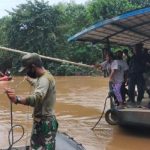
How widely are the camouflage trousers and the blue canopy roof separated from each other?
4.54 meters

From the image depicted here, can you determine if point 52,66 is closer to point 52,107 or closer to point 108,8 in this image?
point 108,8

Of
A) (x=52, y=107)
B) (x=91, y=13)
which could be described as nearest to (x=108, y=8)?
(x=91, y=13)

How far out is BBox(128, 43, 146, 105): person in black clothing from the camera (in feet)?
33.6

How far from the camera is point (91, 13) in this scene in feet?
135

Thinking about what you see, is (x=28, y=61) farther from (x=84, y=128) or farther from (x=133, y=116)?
(x=84, y=128)

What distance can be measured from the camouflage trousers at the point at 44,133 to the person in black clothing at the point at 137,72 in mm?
5494

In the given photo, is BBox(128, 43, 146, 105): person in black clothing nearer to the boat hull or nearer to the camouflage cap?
the boat hull

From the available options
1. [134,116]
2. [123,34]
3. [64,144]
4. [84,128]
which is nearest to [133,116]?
[134,116]

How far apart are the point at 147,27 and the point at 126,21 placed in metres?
1.32

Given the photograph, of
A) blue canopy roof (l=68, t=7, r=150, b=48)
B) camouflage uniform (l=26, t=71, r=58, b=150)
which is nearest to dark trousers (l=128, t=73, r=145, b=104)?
blue canopy roof (l=68, t=7, r=150, b=48)

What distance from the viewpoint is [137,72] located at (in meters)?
10.4

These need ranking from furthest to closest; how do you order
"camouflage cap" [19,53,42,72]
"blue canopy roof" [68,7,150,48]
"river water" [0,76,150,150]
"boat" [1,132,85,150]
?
1. "blue canopy roof" [68,7,150,48]
2. "river water" [0,76,150,150]
3. "boat" [1,132,85,150]
4. "camouflage cap" [19,53,42,72]

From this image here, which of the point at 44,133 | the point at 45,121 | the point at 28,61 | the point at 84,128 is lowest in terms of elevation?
the point at 84,128

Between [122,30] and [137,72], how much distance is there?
1.17m
